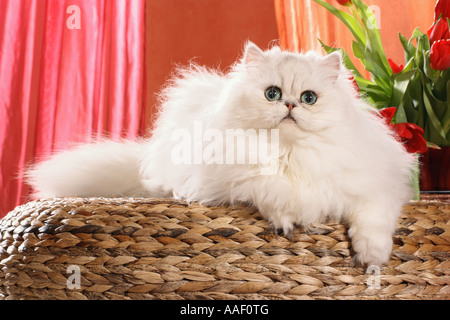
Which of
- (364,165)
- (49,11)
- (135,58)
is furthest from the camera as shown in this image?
(135,58)

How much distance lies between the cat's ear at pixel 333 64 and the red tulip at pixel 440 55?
0.36 meters

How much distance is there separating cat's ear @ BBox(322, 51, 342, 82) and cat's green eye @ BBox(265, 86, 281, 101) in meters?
0.13

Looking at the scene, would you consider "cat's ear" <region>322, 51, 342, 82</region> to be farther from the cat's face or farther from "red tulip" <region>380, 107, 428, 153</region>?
"red tulip" <region>380, 107, 428, 153</region>

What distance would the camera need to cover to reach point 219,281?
825mm

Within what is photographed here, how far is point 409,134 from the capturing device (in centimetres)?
120

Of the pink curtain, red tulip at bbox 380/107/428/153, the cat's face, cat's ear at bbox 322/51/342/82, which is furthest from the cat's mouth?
the pink curtain

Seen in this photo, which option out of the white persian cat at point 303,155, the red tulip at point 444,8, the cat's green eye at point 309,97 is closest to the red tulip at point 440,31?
the red tulip at point 444,8

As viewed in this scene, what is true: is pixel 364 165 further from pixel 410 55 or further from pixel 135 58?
Answer: pixel 135 58

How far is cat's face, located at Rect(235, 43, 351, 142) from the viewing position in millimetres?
931

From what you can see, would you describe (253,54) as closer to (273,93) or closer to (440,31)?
(273,93)

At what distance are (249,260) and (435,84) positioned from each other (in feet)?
2.92

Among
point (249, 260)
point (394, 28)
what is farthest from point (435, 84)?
point (394, 28)

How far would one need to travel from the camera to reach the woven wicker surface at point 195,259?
32.5 inches
